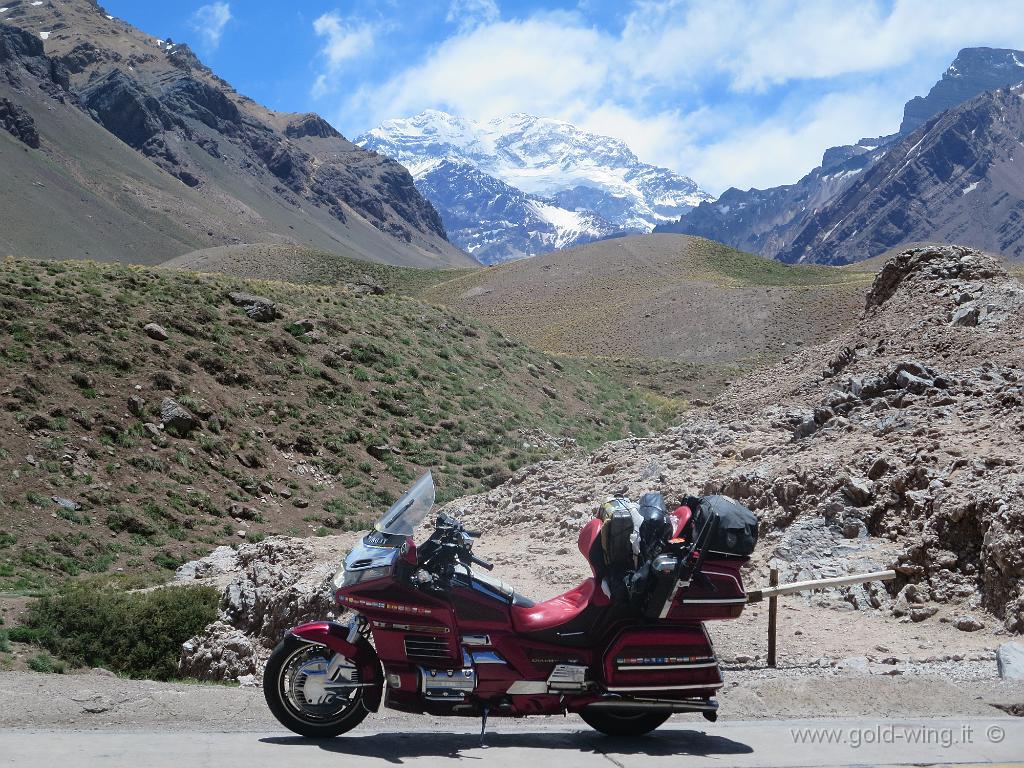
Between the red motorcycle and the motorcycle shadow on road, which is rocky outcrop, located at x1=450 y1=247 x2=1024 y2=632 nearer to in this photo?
the motorcycle shadow on road

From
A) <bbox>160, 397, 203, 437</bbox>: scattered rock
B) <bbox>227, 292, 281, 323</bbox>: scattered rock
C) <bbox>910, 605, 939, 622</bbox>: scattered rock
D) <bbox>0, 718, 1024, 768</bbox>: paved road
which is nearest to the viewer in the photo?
<bbox>0, 718, 1024, 768</bbox>: paved road

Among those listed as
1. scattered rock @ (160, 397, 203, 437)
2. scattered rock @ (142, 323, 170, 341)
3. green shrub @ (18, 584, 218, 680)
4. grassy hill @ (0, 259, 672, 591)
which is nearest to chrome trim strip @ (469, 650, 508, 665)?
green shrub @ (18, 584, 218, 680)

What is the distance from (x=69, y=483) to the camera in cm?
1952

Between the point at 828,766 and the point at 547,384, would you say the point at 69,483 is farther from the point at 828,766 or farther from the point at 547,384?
the point at 547,384

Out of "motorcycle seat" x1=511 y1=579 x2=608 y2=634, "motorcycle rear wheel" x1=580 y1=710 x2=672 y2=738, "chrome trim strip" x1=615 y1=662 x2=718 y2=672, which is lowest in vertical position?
"motorcycle rear wheel" x1=580 y1=710 x2=672 y2=738

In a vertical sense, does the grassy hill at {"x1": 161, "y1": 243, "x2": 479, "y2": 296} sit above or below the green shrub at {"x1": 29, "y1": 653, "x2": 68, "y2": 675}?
above

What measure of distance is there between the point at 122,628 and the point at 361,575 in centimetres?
848

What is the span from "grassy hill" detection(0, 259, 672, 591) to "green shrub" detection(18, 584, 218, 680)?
2.79 meters

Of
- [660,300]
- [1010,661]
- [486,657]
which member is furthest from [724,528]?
[660,300]

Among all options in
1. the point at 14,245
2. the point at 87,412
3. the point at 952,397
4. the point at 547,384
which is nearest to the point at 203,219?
the point at 14,245

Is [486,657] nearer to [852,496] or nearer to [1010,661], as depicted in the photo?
[1010,661]

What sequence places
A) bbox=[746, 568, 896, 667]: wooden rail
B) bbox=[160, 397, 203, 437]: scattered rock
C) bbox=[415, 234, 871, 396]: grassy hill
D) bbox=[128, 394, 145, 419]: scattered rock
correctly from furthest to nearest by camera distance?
1. bbox=[415, 234, 871, 396]: grassy hill
2. bbox=[160, 397, 203, 437]: scattered rock
3. bbox=[128, 394, 145, 419]: scattered rock
4. bbox=[746, 568, 896, 667]: wooden rail

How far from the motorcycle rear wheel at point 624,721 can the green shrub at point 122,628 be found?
8.05m

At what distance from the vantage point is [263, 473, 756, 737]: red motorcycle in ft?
18.9
